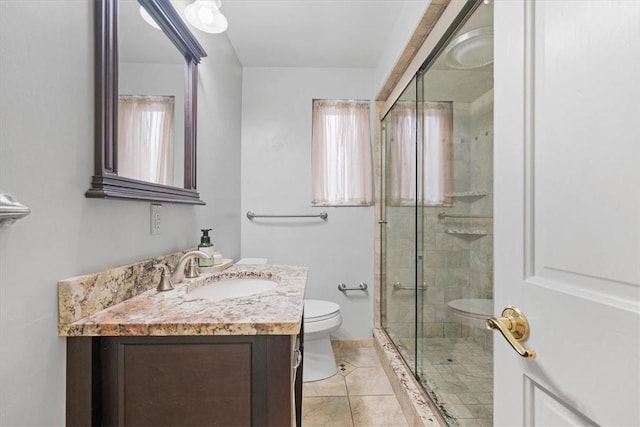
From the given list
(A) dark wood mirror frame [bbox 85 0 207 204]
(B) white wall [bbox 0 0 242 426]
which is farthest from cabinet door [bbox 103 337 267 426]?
(A) dark wood mirror frame [bbox 85 0 207 204]


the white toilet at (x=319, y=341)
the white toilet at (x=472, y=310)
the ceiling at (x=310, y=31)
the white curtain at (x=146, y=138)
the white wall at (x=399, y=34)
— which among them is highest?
the ceiling at (x=310, y=31)

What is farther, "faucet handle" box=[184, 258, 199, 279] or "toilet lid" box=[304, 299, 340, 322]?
"toilet lid" box=[304, 299, 340, 322]

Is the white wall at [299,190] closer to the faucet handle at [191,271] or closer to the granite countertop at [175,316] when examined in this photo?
the faucet handle at [191,271]

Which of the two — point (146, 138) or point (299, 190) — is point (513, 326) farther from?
point (299, 190)

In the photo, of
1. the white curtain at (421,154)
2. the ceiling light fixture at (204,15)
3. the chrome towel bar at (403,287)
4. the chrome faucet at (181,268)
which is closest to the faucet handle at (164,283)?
the chrome faucet at (181,268)

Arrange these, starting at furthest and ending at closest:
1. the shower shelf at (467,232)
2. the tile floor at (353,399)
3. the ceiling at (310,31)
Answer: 1. the ceiling at (310,31)
2. the tile floor at (353,399)
3. the shower shelf at (467,232)

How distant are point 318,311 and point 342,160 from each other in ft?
3.93

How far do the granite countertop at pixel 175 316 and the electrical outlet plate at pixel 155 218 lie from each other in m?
0.30

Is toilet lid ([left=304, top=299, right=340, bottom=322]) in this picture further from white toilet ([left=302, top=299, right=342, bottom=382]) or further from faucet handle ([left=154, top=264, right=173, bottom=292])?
faucet handle ([left=154, top=264, right=173, bottom=292])

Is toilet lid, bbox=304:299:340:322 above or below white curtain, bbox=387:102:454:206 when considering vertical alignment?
below

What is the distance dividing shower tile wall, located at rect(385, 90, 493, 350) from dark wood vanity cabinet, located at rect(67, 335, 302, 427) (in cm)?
85

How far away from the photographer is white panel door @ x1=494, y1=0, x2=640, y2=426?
0.43 meters

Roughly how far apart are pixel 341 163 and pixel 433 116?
0.97 m

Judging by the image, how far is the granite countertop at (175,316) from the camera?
73 centimetres
